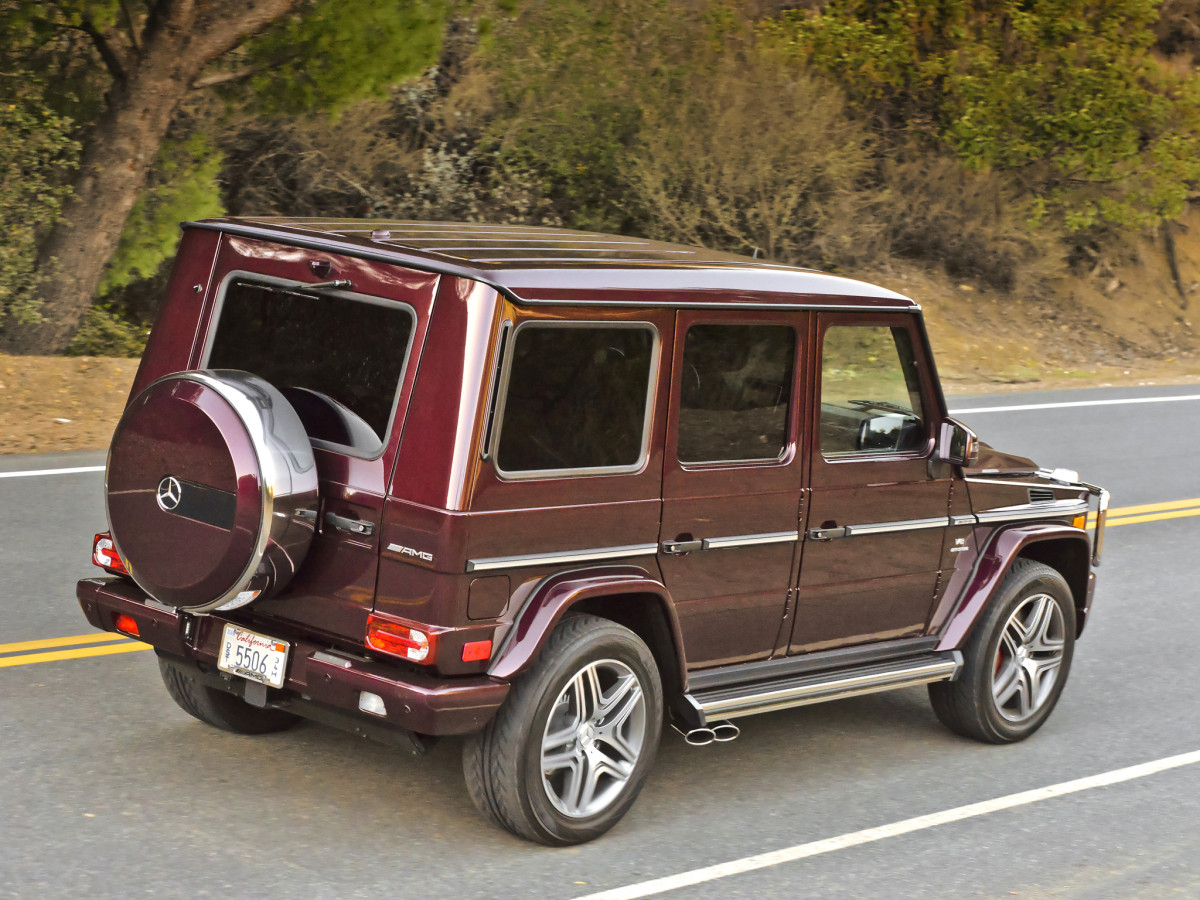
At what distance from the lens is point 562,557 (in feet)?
16.3

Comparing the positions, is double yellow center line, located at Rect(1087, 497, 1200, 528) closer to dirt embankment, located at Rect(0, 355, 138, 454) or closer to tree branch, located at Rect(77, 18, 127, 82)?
dirt embankment, located at Rect(0, 355, 138, 454)

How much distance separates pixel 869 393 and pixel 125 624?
3.08m

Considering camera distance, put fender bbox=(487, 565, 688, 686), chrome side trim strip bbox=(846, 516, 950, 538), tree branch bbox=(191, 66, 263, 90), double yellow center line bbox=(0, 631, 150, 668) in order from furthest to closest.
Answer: tree branch bbox=(191, 66, 263, 90) → double yellow center line bbox=(0, 631, 150, 668) → chrome side trim strip bbox=(846, 516, 950, 538) → fender bbox=(487, 565, 688, 686)

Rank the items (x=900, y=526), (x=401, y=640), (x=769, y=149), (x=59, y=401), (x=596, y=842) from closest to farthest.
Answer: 1. (x=401, y=640)
2. (x=596, y=842)
3. (x=900, y=526)
4. (x=59, y=401)
5. (x=769, y=149)

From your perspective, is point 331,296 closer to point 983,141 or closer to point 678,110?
point 678,110

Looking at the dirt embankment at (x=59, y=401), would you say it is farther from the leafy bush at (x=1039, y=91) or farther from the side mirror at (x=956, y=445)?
the leafy bush at (x=1039, y=91)

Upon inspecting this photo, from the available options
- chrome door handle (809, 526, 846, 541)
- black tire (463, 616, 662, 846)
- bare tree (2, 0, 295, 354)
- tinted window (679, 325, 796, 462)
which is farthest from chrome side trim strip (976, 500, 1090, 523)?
bare tree (2, 0, 295, 354)

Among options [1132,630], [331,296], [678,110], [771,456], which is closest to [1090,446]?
[1132,630]

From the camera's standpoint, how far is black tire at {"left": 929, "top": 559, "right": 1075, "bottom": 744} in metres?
6.48

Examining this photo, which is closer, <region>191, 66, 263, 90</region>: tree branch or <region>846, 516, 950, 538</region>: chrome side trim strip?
<region>846, 516, 950, 538</region>: chrome side trim strip

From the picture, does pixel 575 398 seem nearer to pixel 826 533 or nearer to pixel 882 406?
pixel 826 533

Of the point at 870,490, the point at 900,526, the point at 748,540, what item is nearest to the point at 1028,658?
the point at 900,526

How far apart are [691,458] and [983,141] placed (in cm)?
1976

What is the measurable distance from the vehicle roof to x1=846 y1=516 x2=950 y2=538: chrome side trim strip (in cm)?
89
